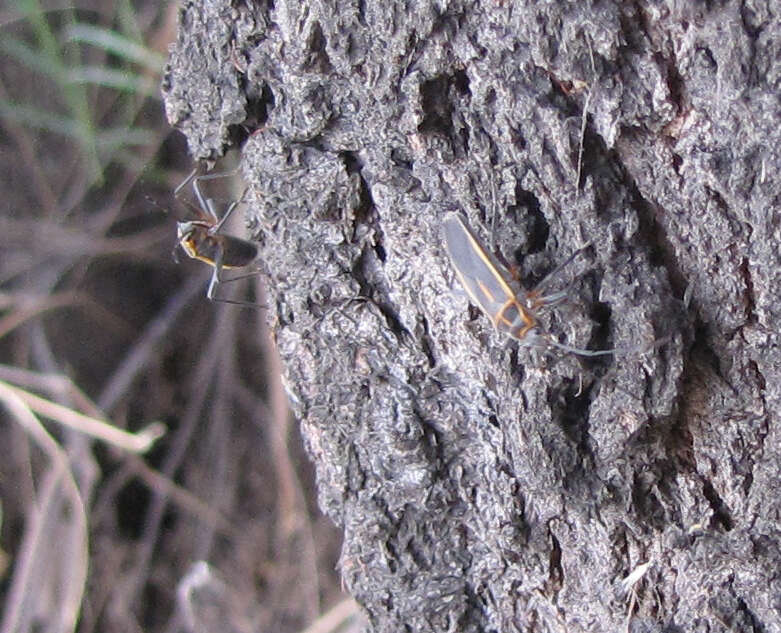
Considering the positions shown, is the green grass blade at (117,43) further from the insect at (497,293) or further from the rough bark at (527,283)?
the insect at (497,293)

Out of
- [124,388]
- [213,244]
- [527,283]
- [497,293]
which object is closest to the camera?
[497,293]

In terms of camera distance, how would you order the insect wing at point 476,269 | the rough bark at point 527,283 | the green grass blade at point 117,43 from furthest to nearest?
the green grass blade at point 117,43, the insect wing at point 476,269, the rough bark at point 527,283

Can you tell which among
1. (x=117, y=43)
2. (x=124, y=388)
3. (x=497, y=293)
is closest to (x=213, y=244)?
(x=117, y=43)

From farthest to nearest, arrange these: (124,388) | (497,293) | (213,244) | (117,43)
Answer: (124,388) < (117,43) < (213,244) < (497,293)

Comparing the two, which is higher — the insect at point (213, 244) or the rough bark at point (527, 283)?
the insect at point (213, 244)

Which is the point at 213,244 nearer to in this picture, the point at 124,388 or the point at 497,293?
the point at 124,388

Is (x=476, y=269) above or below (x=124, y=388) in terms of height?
below

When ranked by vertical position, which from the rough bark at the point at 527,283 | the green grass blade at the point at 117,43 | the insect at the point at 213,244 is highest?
the green grass blade at the point at 117,43

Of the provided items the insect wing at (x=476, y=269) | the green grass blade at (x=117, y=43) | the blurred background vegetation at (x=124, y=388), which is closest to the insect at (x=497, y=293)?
the insect wing at (x=476, y=269)
